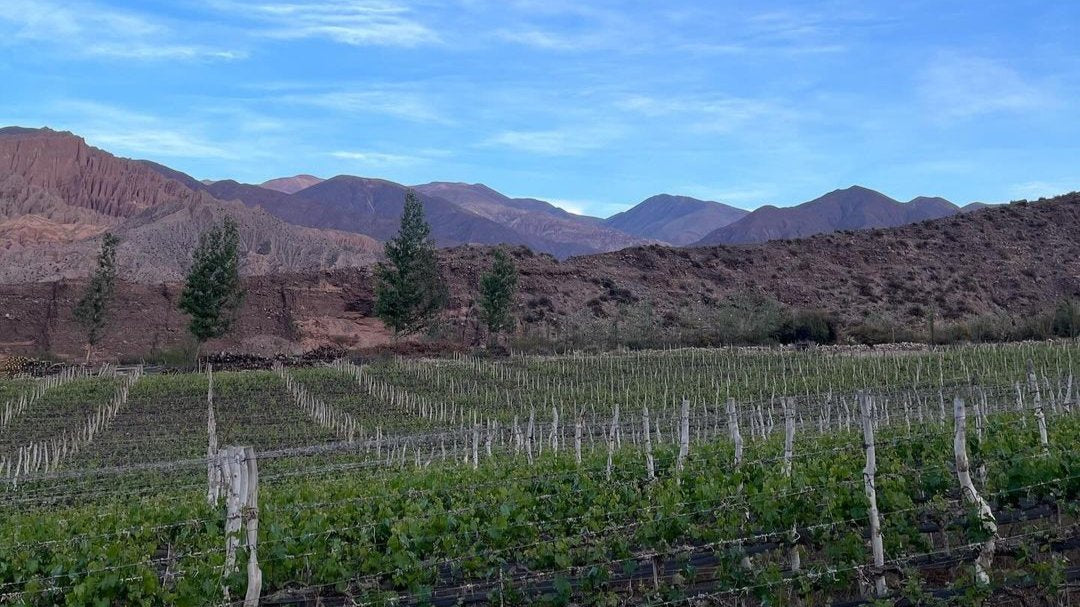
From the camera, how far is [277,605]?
7.05 m

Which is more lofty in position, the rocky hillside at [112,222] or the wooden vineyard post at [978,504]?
the rocky hillside at [112,222]

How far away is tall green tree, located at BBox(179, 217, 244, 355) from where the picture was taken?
2002 inches

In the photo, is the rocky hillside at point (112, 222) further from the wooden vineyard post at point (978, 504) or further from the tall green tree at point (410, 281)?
the wooden vineyard post at point (978, 504)

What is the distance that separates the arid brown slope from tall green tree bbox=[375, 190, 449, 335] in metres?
9.86

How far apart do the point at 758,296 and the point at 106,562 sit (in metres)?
66.4

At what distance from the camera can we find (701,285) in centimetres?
7456

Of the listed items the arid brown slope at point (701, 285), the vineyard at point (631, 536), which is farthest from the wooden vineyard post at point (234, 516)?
the arid brown slope at point (701, 285)

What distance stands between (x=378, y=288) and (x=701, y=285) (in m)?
28.2

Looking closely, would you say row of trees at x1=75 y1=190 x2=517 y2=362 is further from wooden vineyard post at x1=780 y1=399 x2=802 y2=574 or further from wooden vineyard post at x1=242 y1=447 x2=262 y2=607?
wooden vineyard post at x1=242 y1=447 x2=262 y2=607

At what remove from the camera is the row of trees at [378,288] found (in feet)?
168

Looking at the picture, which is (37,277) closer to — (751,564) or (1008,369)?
(1008,369)

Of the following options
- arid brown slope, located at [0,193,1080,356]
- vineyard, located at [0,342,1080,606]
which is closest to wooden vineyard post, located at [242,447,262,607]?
vineyard, located at [0,342,1080,606]

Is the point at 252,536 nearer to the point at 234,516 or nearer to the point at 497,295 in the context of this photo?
the point at 234,516

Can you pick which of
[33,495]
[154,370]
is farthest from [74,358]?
[33,495]
